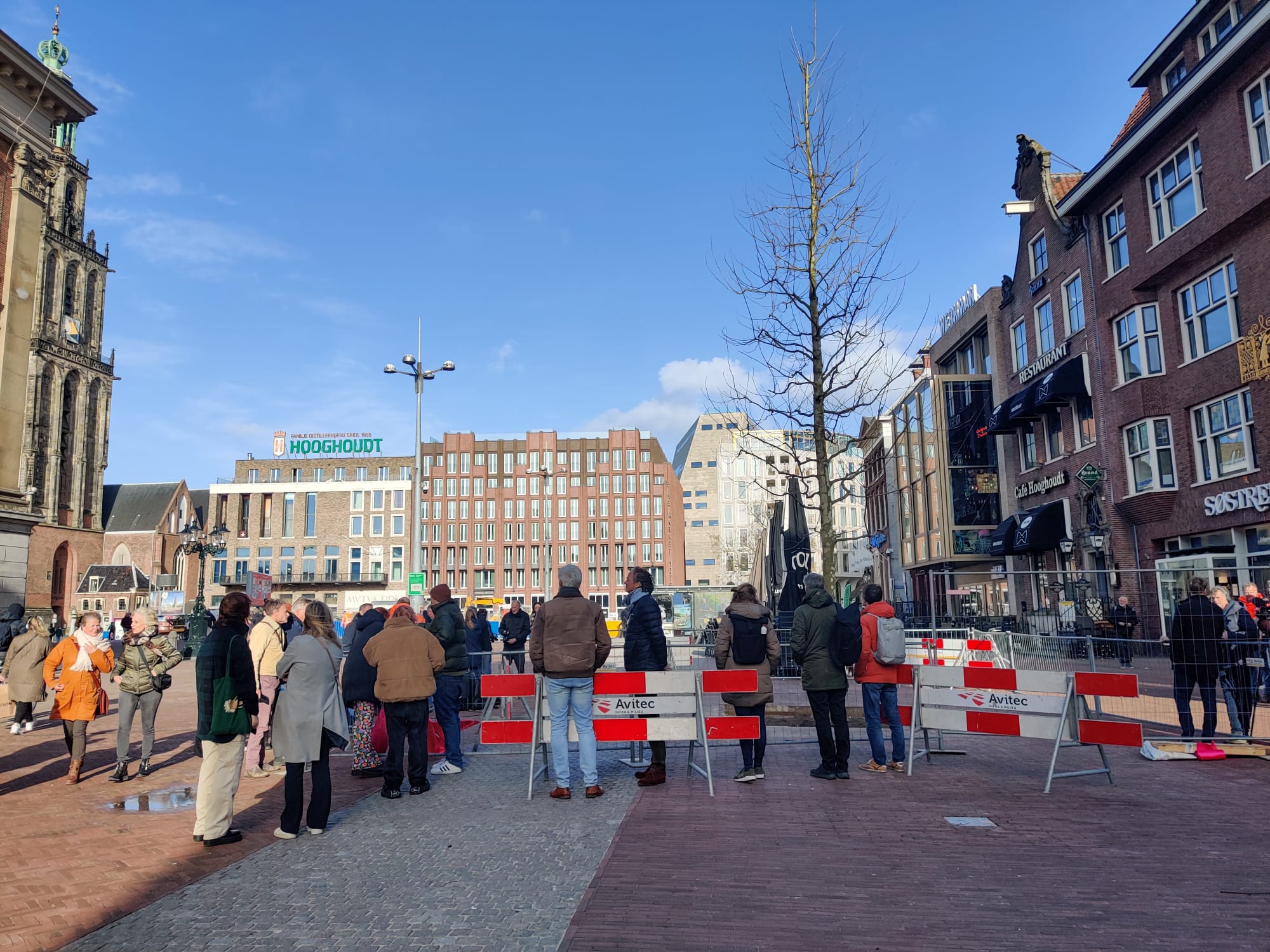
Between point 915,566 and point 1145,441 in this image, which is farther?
point 915,566

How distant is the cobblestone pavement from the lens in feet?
14.3

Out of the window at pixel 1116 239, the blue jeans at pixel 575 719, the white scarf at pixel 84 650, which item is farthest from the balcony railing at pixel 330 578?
the blue jeans at pixel 575 719

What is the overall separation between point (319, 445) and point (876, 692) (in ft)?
291

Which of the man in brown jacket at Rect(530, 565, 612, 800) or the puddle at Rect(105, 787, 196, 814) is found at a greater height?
the man in brown jacket at Rect(530, 565, 612, 800)

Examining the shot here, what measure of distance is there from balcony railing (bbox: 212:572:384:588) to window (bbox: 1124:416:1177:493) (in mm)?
71019

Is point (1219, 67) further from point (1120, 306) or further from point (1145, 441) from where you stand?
point (1145, 441)

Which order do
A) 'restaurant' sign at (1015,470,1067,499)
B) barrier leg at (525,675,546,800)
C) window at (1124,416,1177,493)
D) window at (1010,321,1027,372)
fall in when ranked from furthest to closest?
window at (1010,321,1027,372) < 'restaurant' sign at (1015,470,1067,499) < window at (1124,416,1177,493) < barrier leg at (525,675,546,800)

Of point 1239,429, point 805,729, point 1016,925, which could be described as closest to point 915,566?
point 1239,429

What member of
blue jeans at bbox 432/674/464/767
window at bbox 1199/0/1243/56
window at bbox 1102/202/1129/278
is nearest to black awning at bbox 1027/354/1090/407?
window at bbox 1102/202/1129/278

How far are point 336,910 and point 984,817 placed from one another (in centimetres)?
480

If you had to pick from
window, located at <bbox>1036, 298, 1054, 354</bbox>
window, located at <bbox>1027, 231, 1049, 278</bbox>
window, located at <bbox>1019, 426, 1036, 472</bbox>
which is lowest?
window, located at <bbox>1019, 426, 1036, 472</bbox>

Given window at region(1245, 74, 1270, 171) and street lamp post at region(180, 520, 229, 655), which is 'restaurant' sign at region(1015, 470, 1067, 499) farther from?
street lamp post at region(180, 520, 229, 655)

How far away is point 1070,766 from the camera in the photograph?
29.9ft

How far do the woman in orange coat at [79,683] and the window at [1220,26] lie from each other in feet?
82.1
